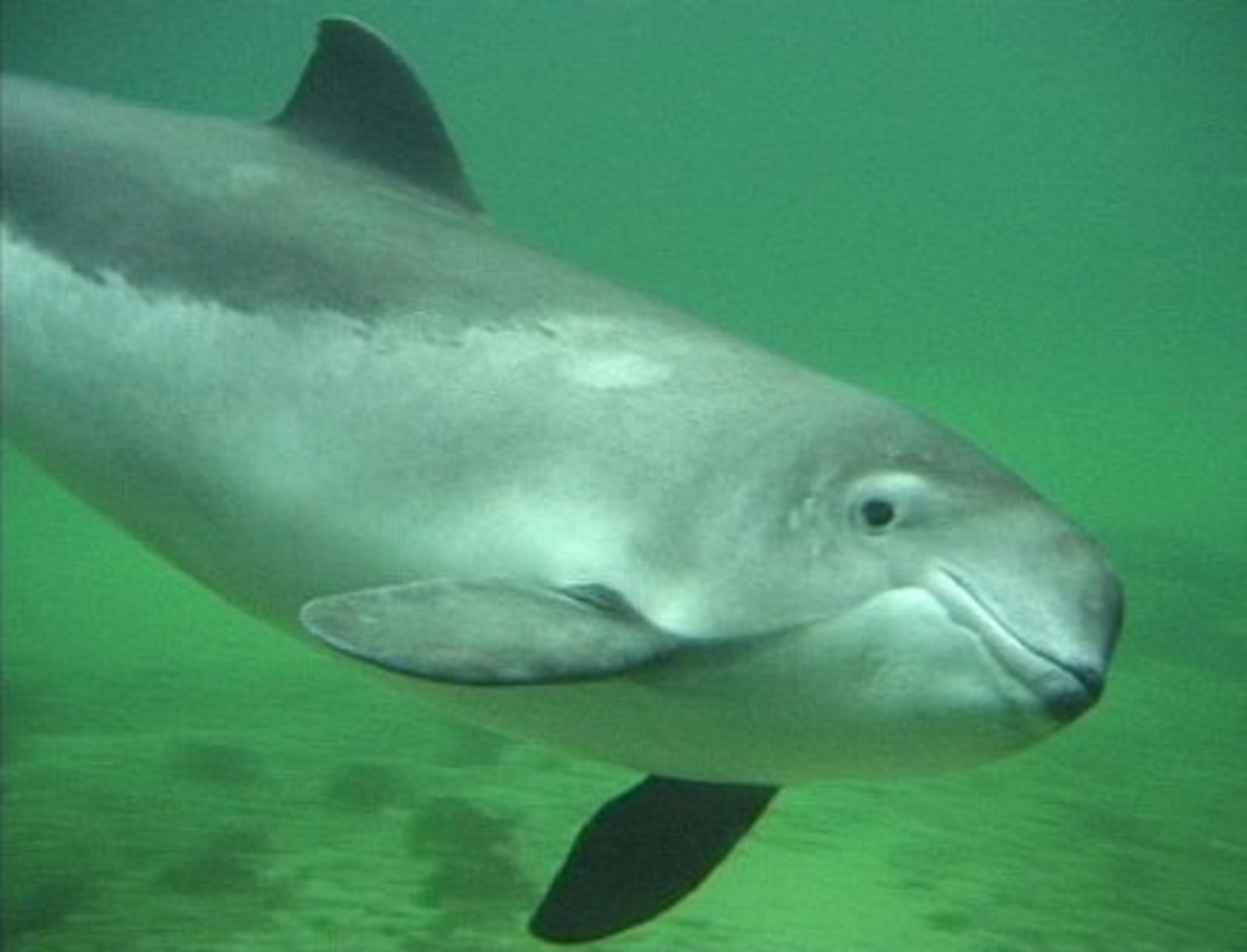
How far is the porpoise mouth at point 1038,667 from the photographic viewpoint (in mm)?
2932

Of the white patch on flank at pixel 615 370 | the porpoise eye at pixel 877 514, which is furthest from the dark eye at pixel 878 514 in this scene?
the white patch on flank at pixel 615 370

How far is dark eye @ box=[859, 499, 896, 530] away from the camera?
3.26m

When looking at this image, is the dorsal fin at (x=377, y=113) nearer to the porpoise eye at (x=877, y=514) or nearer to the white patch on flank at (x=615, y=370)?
the white patch on flank at (x=615, y=370)

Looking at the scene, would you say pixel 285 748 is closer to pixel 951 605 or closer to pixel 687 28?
pixel 951 605

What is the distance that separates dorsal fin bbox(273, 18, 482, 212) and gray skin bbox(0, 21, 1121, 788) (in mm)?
12

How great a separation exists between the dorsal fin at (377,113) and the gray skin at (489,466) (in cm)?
1

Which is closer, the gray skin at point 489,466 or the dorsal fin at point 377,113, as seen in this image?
the gray skin at point 489,466

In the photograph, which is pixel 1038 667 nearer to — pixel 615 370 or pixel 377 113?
pixel 615 370

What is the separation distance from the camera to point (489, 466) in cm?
397

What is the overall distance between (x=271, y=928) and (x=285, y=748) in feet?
9.65

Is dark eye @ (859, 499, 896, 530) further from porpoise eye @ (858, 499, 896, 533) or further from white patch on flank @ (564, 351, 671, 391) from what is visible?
white patch on flank @ (564, 351, 671, 391)

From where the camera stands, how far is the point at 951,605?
9.98ft

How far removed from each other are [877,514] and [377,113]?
9.77 feet

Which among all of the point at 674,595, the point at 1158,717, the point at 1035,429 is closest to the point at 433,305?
the point at 674,595
